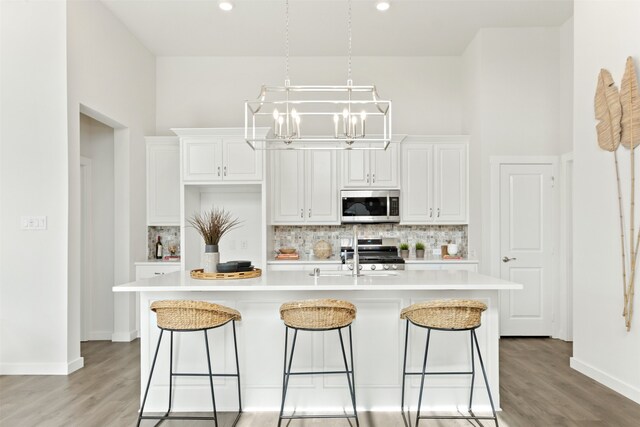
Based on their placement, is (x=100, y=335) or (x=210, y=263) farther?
(x=100, y=335)

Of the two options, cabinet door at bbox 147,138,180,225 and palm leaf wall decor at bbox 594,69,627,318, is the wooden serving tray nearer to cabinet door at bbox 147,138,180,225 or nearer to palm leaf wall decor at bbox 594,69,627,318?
cabinet door at bbox 147,138,180,225

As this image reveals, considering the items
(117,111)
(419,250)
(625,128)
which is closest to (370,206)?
(419,250)

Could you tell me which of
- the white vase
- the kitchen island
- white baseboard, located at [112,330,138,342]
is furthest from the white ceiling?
white baseboard, located at [112,330,138,342]

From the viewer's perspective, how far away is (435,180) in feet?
17.4

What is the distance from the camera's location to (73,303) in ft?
12.5

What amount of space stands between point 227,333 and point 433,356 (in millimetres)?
1457

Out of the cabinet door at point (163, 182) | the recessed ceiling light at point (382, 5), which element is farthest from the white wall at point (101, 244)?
the recessed ceiling light at point (382, 5)

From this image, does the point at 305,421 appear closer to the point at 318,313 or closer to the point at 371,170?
the point at 318,313

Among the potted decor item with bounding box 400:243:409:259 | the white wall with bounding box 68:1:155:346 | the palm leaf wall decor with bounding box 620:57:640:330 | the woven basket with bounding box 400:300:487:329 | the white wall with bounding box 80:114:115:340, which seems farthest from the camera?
the potted decor item with bounding box 400:243:409:259

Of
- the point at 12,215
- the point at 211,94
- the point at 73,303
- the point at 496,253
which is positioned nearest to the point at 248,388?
the point at 73,303

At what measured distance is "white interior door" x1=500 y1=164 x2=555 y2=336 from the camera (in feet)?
16.0

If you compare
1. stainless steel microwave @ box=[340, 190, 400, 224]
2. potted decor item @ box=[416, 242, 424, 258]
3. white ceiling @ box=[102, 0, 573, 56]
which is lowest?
potted decor item @ box=[416, 242, 424, 258]

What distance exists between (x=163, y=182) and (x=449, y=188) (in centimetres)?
357

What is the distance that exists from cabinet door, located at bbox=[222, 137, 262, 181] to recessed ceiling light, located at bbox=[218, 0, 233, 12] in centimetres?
138
